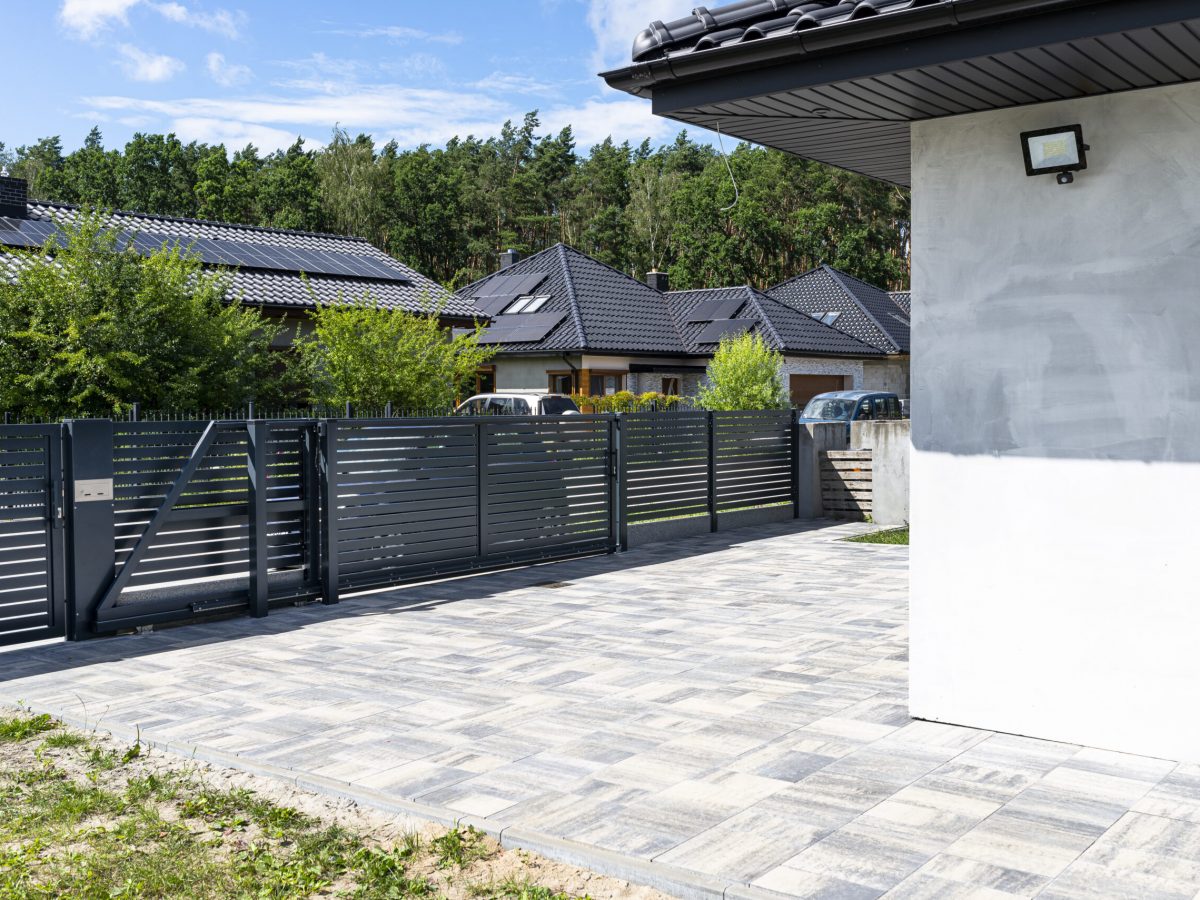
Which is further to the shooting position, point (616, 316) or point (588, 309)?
point (616, 316)

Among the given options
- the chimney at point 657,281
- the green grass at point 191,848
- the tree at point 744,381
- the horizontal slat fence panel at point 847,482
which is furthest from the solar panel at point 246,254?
the green grass at point 191,848

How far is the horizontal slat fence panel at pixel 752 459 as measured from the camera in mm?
15344

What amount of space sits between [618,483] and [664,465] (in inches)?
44.4

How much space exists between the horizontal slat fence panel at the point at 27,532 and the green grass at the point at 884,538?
9.03 metres

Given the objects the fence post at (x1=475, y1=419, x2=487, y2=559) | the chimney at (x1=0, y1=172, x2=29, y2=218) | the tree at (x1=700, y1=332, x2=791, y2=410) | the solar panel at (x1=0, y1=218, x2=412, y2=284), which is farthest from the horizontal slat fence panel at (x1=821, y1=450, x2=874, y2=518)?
the chimney at (x1=0, y1=172, x2=29, y2=218)

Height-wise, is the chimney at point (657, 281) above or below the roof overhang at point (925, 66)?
above

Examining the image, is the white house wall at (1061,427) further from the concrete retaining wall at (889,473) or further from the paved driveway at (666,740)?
the concrete retaining wall at (889,473)

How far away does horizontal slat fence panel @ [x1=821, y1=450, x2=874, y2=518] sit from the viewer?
16359 mm

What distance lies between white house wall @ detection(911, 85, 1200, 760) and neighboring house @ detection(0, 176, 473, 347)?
15.5m

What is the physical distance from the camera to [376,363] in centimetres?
1738

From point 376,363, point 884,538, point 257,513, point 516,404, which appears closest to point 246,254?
point 516,404

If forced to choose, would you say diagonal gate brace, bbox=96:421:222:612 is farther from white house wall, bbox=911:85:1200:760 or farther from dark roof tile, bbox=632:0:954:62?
white house wall, bbox=911:85:1200:760

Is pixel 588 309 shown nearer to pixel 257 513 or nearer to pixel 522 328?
pixel 522 328

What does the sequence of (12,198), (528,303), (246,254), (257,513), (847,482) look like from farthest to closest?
(528,303)
(246,254)
(12,198)
(847,482)
(257,513)
